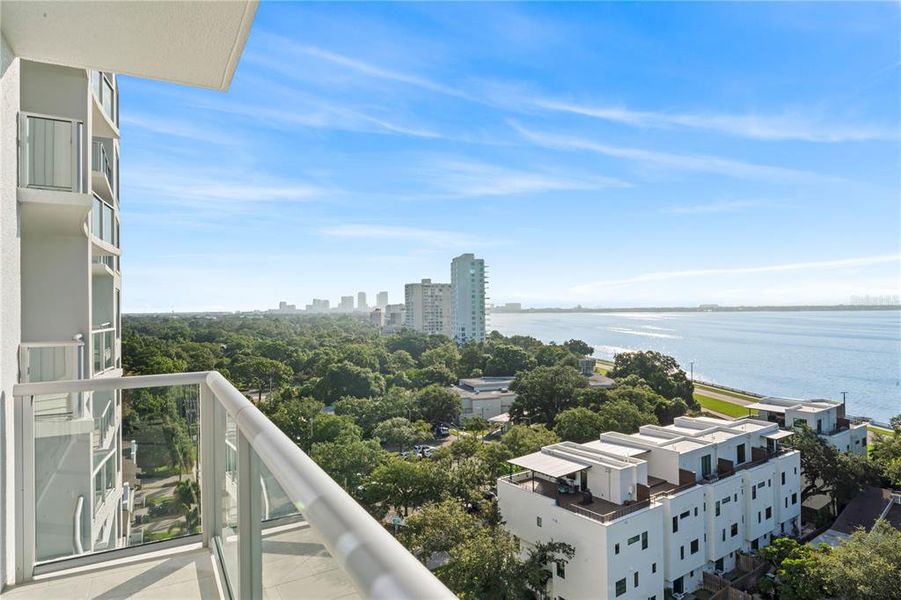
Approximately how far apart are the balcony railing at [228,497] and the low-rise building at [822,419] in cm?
1602

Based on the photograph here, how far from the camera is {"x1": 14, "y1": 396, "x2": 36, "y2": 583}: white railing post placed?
4.61ft

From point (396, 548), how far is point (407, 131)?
108ft

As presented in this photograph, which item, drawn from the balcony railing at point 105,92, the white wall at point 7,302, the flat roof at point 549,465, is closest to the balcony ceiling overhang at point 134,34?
the white wall at point 7,302

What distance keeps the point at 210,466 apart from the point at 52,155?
2.12m

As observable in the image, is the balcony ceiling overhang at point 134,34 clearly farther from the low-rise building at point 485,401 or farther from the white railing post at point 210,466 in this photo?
the low-rise building at point 485,401

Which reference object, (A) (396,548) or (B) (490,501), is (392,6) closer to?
(B) (490,501)

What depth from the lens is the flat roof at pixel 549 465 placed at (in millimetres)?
8446

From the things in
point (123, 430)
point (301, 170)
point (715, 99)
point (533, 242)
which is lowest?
point (123, 430)

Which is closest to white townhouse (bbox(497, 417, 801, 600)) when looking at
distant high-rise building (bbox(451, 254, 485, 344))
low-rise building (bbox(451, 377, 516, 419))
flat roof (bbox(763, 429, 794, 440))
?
flat roof (bbox(763, 429, 794, 440))

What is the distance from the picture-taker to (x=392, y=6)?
40.1 ft

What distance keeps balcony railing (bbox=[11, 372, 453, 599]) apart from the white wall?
0.05 m

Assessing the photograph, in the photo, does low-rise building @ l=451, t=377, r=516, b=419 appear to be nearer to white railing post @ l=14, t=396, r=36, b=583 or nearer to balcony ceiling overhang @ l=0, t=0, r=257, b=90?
white railing post @ l=14, t=396, r=36, b=583

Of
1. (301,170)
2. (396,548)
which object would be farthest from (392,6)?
(301,170)

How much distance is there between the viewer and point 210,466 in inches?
60.7
